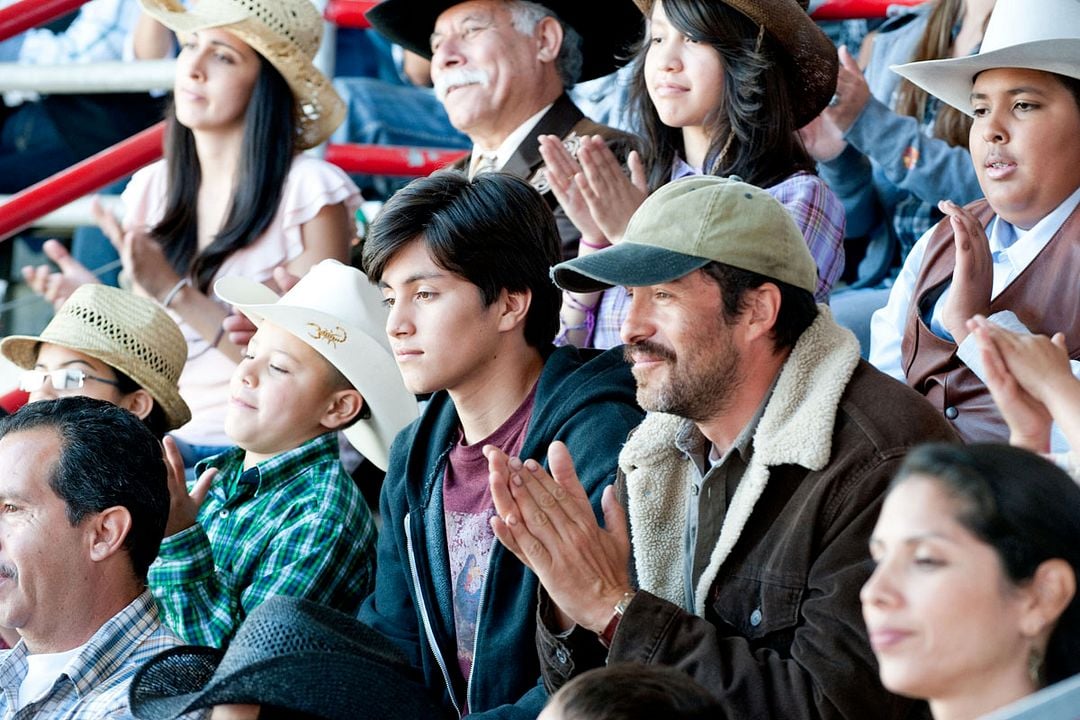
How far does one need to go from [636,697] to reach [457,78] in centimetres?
255

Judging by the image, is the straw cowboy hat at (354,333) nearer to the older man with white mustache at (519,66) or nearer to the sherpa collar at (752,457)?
the older man with white mustache at (519,66)

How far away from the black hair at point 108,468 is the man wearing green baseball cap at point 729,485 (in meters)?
0.80

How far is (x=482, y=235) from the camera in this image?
3176mm

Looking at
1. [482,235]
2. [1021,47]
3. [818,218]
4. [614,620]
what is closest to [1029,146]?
[1021,47]

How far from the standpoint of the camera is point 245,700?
2258 mm

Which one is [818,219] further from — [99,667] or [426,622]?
[99,667]

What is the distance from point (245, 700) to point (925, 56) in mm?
2846

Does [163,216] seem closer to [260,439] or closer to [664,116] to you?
[260,439]

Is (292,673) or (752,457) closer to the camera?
(292,673)

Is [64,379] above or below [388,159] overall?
below

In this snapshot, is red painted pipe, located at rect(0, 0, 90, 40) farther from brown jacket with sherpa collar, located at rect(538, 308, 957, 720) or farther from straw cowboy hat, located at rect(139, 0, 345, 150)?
brown jacket with sherpa collar, located at rect(538, 308, 957, 720)

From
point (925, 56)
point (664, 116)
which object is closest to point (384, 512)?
point (664, 116)

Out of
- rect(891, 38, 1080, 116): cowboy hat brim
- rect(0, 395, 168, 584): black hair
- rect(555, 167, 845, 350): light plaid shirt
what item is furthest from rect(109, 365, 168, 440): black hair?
rect(891, 38, 1080, 116): cowboy hat brim

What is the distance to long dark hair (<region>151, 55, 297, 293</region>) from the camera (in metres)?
4.39
